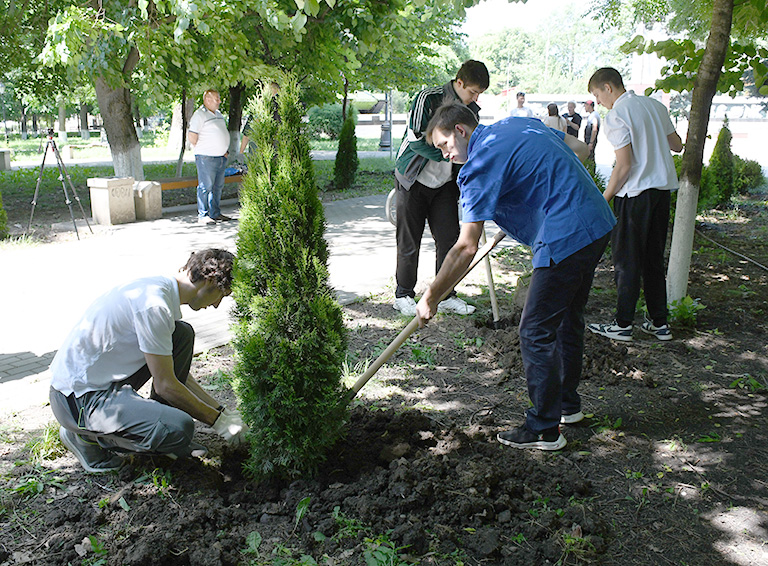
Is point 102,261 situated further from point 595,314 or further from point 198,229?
point 595,314

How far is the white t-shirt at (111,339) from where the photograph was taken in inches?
115

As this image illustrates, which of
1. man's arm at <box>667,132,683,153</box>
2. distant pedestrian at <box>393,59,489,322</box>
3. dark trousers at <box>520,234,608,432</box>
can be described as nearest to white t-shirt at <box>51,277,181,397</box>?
dark trousers at <box>520,234,608,432</box>

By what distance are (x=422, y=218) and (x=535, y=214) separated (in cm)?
231

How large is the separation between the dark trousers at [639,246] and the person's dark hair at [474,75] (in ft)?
4.33

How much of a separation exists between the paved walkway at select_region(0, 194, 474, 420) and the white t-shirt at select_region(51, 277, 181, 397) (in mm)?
1159

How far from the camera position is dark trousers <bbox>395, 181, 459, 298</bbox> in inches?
210

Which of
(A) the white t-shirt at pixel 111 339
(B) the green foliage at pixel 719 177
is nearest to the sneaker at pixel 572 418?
(A) the white t-shirt at pixel 111 339

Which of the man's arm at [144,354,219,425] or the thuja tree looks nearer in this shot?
the thuja tree

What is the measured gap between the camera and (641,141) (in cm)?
465

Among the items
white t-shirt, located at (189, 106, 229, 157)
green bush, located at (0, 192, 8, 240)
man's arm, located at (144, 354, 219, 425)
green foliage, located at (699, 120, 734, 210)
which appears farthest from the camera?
green foliage, located at (699, 120, 734, 210)

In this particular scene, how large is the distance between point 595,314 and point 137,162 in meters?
8.30

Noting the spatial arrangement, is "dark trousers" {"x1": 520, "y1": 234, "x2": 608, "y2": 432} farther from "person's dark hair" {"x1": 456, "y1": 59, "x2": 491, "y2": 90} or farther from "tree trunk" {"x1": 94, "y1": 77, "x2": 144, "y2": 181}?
"tree trunk" {"x1": 94, "y1": 77, "x2": 144, "y2": 181}

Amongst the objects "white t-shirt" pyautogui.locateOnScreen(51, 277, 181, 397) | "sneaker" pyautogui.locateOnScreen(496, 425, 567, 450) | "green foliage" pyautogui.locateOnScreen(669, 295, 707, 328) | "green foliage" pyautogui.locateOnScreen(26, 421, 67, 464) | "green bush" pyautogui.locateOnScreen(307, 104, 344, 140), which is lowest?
"green foliage" pyautogui.locateOnScreen(26, 421, 67, 464)

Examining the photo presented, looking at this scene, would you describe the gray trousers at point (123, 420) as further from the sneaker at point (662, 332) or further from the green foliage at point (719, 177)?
the green foliage at point (719, 177)
